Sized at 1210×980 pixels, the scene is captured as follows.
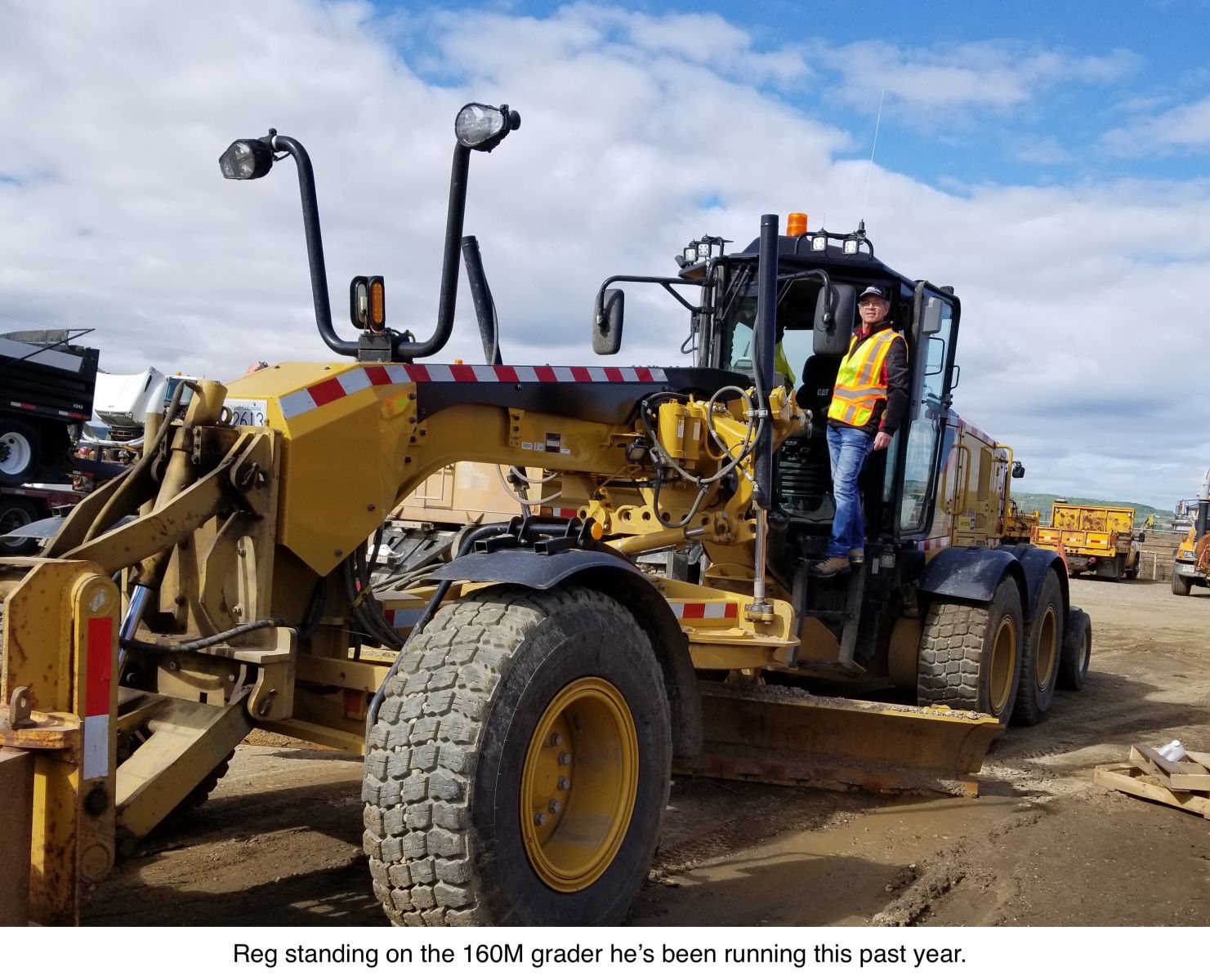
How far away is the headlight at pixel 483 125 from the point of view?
11.1 ft

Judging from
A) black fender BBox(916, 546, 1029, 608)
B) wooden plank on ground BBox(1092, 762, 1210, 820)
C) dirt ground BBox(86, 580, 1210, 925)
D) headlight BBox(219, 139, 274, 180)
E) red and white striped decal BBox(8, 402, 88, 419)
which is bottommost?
dirt ground BBox(86, 580, 1210, 925)

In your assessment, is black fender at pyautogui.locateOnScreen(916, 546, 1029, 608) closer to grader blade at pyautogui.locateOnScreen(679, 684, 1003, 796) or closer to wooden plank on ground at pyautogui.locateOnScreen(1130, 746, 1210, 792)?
wooden plank on ground at pyautogui.locateOnScreen(1130, 746, 1210, 792)

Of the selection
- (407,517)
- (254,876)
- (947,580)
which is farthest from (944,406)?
(254,876)

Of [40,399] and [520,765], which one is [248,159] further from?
[40,399]

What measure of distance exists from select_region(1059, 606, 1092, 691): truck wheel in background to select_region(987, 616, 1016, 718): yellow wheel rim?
1.79 metres

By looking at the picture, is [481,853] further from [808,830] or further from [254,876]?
[808,830]

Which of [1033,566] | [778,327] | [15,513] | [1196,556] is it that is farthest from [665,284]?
[1196,556]

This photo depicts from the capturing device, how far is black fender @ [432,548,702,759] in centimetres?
338

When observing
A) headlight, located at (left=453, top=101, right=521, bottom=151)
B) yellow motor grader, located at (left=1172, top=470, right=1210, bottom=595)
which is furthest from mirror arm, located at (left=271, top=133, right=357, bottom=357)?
yellow motor grader, located at (left=1172, top=470, right=1210, bottom=595)

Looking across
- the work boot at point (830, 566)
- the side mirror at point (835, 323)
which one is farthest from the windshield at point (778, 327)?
the side mirror at point (835, 323)

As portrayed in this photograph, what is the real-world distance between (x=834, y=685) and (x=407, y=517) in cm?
358

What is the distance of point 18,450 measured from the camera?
14.0 m

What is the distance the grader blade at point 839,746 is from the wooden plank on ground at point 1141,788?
0.90 m

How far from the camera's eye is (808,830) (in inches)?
194
